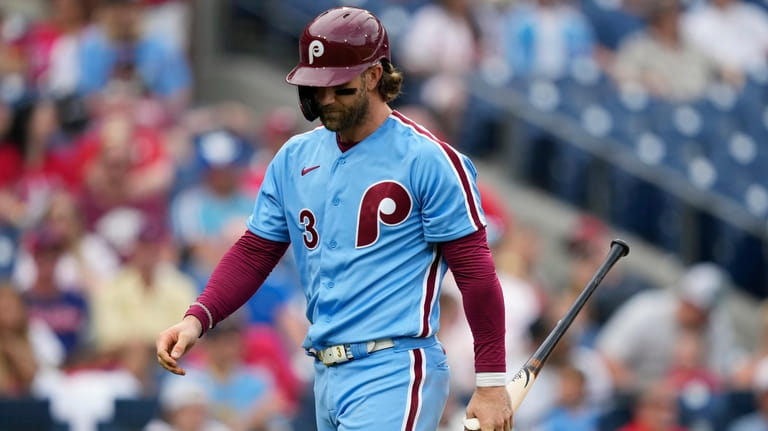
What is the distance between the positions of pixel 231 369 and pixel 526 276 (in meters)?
2.42

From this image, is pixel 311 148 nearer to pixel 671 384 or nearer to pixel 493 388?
pixel 493 388

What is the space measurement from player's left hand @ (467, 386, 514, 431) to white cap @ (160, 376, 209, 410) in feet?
10.3

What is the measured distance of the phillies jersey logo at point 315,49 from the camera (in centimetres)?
445

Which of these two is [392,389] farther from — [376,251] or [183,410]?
[183,410]

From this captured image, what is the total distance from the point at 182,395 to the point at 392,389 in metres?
2.99

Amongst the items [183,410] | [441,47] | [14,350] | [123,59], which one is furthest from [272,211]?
[441,47]

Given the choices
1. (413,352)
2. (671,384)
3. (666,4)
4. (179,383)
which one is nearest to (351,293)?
(413,352)

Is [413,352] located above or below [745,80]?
above

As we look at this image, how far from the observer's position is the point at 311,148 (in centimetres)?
474

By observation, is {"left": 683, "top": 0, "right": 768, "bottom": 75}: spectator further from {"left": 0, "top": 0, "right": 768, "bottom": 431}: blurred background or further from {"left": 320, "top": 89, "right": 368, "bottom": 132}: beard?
{"left": 320, "top": 89, "right": 368, "bottom": 132}: beard

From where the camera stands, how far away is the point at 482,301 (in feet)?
14.5

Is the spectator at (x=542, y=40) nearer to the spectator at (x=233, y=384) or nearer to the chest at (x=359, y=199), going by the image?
the spectator at (x=233, y=384)

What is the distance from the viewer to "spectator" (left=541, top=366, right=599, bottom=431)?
809 centimetres

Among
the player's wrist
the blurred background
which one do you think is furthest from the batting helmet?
the blurred background
